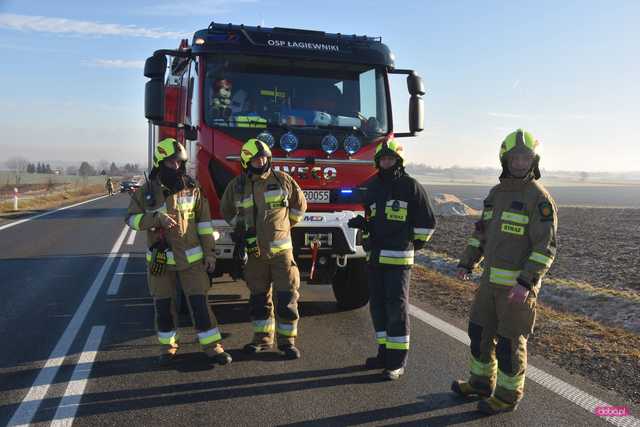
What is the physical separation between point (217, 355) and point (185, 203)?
1.35 m

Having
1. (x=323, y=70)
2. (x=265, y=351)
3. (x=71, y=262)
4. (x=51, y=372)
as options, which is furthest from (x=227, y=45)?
(x=71, y=262)

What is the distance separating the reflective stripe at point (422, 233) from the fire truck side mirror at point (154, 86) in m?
2.88

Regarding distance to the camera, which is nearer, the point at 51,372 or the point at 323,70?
the point at 51,372

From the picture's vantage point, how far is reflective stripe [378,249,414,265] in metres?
4.69

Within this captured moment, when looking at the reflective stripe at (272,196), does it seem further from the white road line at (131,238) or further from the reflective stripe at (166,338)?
the white road line at (131,238)

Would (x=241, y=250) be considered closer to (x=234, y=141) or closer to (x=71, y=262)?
(x=234, y=141)

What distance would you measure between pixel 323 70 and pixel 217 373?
3.53 metres

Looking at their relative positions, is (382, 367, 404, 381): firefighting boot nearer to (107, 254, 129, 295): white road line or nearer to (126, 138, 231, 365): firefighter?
(126, 138, 231, 365): firefighter

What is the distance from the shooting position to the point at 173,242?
4855 millimetres

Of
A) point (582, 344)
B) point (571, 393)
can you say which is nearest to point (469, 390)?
point (571, 393)

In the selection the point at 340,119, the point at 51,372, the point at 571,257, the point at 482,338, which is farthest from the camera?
the point at 571,257

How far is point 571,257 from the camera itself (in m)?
11.4

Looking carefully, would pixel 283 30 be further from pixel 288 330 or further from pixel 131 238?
pixel 131 238

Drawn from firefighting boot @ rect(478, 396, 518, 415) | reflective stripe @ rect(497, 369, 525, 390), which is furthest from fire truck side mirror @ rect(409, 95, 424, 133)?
firefighting boot @ rect(478, 396, 518, 415)
